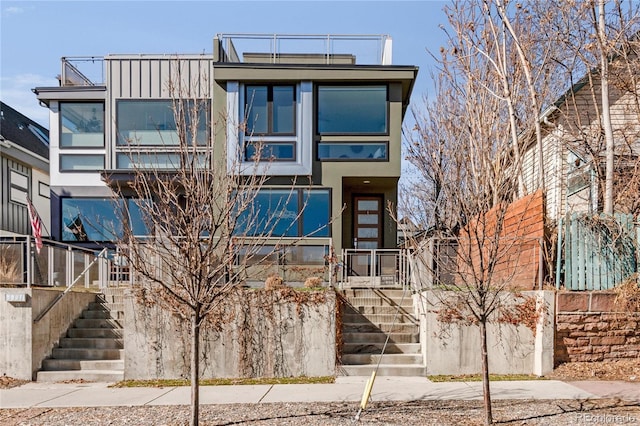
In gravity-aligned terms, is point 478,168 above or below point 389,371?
above

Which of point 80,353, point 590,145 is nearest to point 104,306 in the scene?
point 80,353

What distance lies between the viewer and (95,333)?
→ 30.2ft

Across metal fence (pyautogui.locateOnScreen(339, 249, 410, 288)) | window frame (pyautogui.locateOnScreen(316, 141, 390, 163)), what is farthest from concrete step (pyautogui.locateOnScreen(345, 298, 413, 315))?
window frame (pyautogui.locateOnScreen(316, 141, 390, 163))

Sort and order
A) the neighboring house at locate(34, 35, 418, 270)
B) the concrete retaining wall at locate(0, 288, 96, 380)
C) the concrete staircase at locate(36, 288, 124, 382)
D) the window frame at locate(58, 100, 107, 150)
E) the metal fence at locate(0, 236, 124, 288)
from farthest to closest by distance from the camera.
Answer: the window frame at locate(58, 100, 107, 150) → the neighboring house at locate(34, 35, 418, 270) → the metal fence at locate(0, 236, 124, 288) → the concrete staircase at locate(36, 288, 124, 382) → the concrete retaining wall at locate(0, 288, 96, 380)

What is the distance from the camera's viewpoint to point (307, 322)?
844 centimetres

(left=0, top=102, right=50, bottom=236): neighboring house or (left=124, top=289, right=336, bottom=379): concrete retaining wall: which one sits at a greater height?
(left=0, top=102, right=50, bottom=236): neighboring house

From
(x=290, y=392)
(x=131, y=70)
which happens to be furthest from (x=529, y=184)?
(x=131, y=70)

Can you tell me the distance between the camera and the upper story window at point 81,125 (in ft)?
53.7

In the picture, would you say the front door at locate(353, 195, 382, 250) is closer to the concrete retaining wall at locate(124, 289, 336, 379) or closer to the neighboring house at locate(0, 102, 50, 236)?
the concrete retaining wall at locate(124, 289, 336, 379)

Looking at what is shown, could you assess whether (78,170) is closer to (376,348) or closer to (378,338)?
(378,338)

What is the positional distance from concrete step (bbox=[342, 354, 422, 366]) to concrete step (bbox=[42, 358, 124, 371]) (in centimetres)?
422

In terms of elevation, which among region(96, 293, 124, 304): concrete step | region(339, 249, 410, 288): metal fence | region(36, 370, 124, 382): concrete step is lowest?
region(36, 370, 124, 382): concrete step

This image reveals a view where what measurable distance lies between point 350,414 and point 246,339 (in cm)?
293

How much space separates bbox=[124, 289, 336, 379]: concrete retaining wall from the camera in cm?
834
